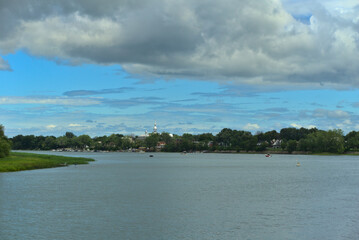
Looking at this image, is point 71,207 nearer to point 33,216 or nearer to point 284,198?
point 33,216

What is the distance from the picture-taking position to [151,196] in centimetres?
6066

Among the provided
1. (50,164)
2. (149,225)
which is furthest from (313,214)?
(50,164)

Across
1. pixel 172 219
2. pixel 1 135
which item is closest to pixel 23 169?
pixel 1 135

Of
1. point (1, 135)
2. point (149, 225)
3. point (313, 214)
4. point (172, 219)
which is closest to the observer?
point (149, 225)

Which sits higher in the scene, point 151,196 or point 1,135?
point 1,135

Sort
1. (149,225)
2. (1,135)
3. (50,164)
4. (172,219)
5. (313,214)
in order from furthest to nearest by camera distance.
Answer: (1,135), (50,164), (313,214), (172,219), (149,225)

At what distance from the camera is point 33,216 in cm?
4391

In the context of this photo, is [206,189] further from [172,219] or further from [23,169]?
[23,169]

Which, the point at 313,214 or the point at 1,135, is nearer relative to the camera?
the point at 313,214

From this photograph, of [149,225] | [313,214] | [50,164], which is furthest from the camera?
[50,164]

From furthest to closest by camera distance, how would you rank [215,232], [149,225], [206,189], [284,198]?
[206,189] → [284,198] → [149,225] → [215,232]

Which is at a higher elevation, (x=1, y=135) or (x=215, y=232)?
(x=1, y=135)

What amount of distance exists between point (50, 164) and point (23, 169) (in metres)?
19.6

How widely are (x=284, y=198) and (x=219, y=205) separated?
1207 cm
